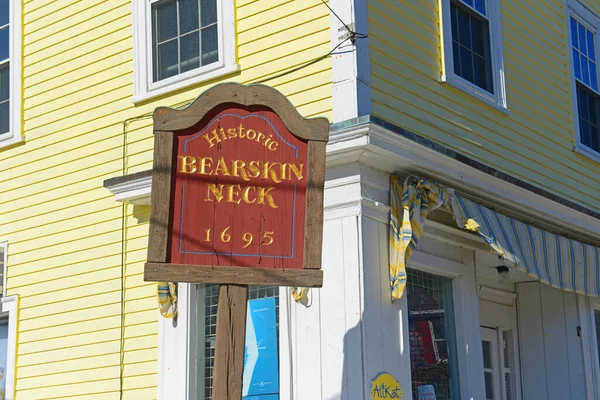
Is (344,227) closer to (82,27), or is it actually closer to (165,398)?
(165,398)

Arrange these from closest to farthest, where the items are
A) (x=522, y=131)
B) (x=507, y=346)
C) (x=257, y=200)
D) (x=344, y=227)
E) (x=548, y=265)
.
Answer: (x=257, y=200) < (x=344, y=227) < (x=548, y=265) < (x=522, y=131) < (x=507, y=346)

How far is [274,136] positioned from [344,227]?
5.40 feet

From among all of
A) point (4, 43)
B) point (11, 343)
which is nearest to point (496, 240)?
point (11, 343)

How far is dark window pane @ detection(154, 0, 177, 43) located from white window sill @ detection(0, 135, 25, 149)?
83.7 inches

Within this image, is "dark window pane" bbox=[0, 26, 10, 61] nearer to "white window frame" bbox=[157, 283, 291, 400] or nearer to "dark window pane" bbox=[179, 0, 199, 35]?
"dark window pane" bbox=[179, 0, 199, 35]

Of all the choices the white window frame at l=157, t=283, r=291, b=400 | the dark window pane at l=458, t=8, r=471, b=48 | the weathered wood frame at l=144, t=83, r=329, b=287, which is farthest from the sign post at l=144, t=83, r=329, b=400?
the dark window pane at l=458, t=8, r=471, b=48

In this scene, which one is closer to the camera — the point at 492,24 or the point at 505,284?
the point at 492,24

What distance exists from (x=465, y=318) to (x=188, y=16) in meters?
4.05

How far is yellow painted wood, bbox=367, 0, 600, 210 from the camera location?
29.7 ft

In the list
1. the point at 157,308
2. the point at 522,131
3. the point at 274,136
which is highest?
the point at 522,131

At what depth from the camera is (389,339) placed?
333 inches

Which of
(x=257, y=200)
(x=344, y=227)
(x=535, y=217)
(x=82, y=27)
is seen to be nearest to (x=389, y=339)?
(x=344, y=227)

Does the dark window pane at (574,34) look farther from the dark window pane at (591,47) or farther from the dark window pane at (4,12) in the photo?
the dark window pane at (4,12)

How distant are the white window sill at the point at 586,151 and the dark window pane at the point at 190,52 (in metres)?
4.82
